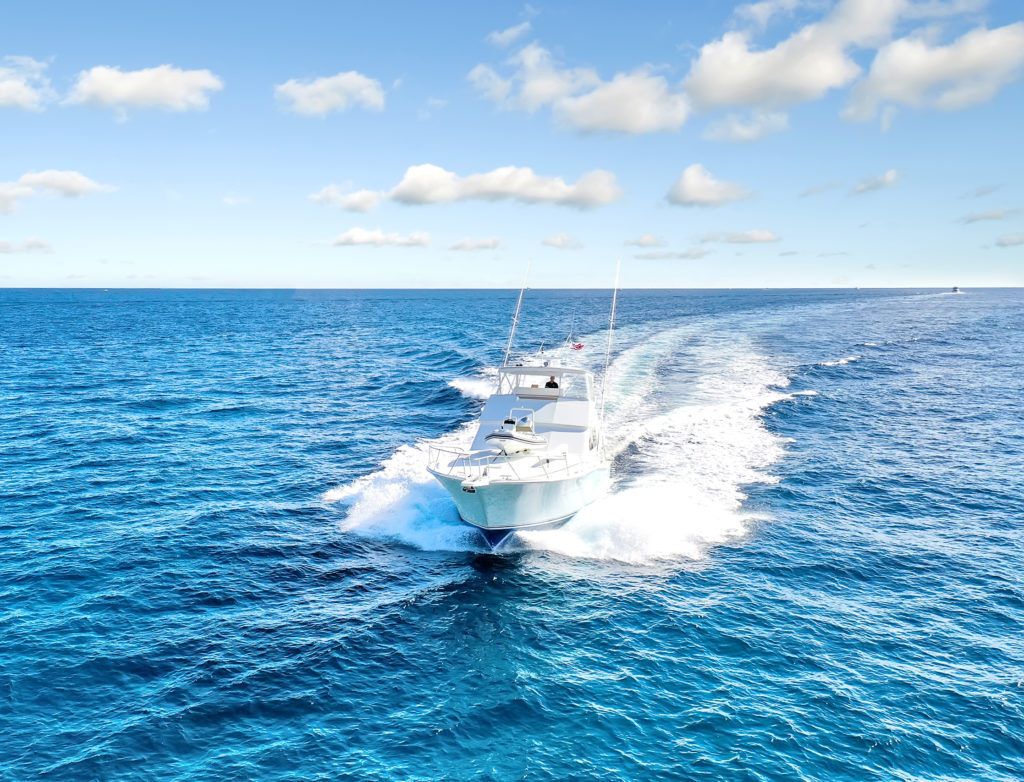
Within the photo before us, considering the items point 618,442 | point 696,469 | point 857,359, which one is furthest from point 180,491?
point 857,359

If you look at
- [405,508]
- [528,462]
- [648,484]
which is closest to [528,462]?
[528,462]

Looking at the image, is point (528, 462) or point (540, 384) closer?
point (528, 462)

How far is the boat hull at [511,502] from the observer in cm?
2303

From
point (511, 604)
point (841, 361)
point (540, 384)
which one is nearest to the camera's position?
point (511, 604)

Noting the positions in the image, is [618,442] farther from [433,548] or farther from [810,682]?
[810,682]

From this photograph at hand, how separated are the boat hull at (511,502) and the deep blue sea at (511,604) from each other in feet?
3.39

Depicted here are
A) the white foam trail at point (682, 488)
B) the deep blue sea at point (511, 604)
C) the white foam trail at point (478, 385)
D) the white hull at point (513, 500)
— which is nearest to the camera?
the deep blue sea at point (511, 604)

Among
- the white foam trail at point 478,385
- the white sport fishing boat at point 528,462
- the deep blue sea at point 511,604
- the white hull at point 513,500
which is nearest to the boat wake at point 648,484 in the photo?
the deep blue sea at point 511,604

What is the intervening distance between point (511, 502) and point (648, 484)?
1014 centimetres

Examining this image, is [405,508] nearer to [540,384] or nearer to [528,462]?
[528,462]

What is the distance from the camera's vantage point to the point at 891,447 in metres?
37.8

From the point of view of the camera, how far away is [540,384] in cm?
3366

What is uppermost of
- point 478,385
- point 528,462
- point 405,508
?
point 528,462

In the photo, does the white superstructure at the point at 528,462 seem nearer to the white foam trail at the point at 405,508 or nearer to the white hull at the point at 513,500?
the white hull at the point at 513,500
